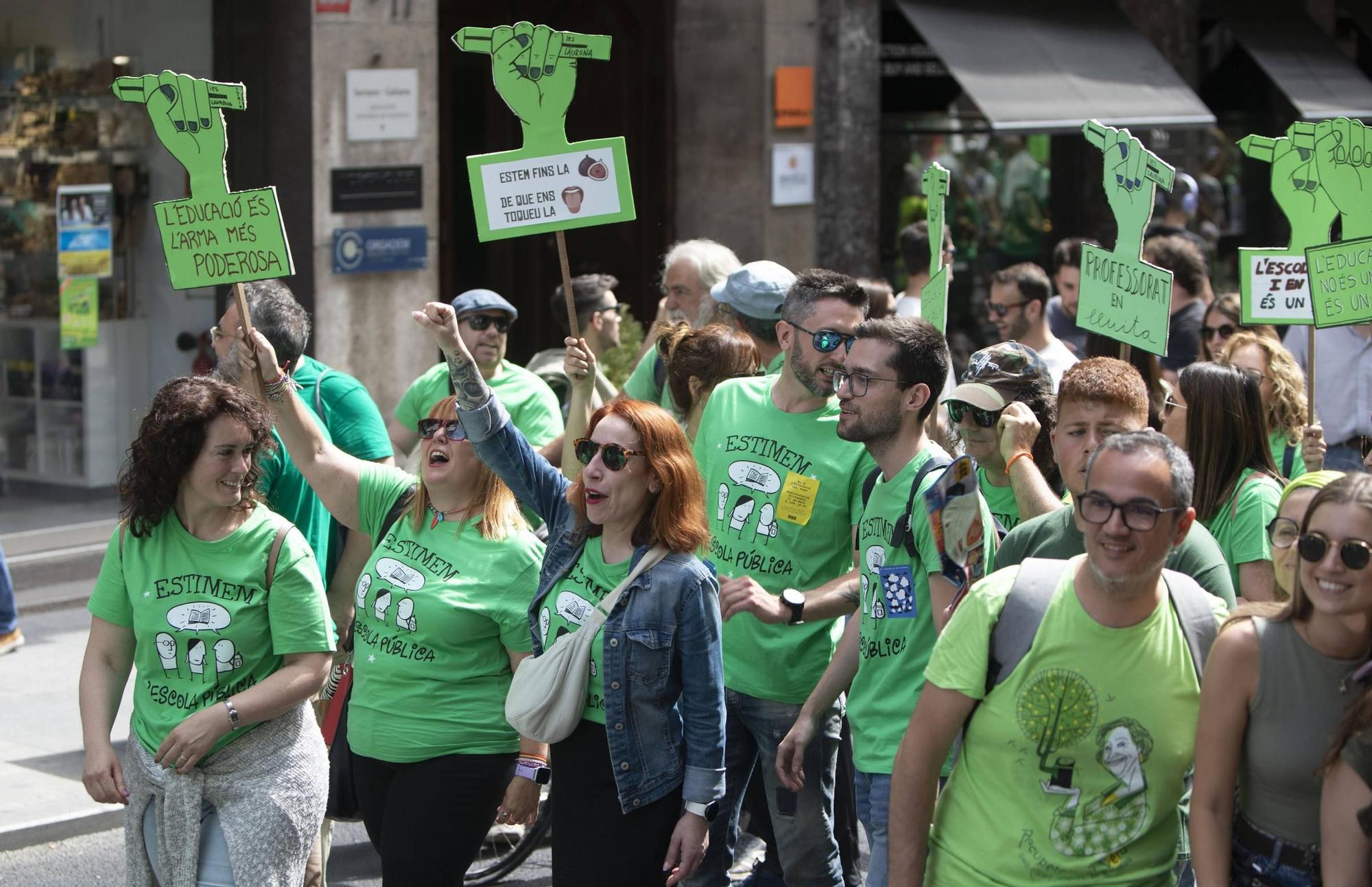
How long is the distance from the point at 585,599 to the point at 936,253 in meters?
2.21

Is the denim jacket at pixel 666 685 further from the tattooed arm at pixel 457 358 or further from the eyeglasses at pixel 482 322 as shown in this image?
the eyeglasses at pixel 482 322

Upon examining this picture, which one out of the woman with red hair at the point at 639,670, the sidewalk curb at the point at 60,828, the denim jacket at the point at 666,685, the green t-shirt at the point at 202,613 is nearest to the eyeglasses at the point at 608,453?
the woman with red hair at the point at 639,670

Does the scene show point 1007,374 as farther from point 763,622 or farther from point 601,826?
point 601,826

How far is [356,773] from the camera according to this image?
4547 millimetres

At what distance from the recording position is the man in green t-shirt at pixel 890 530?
13.7ft

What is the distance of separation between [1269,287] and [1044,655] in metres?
3.26

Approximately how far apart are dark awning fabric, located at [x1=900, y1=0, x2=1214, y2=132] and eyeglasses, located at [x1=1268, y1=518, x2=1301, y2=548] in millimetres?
8563

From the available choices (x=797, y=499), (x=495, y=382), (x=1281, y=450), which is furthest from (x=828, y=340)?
(x=495, y=382)

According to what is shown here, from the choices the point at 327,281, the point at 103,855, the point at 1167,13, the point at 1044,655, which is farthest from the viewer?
the point at 1167,13

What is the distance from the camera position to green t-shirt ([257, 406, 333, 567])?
532 cm

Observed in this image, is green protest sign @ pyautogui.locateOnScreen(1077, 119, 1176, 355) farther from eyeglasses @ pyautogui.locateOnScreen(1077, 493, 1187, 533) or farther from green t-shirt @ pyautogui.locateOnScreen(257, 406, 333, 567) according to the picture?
green t-shirt @ pyautogui.locateOnScreen(257, 406, 333, 567)

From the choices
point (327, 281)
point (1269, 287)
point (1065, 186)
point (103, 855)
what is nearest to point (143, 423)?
point (103, 855)

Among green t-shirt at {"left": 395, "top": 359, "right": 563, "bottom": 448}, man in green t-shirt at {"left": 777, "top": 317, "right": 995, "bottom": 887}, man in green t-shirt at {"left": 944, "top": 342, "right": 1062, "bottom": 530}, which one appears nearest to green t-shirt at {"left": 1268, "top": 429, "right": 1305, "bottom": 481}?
man in green t-shirt at {"left": 944, "top": 342, "right": 1062, "bottom": 530}

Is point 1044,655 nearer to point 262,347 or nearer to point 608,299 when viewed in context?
point 262,347
